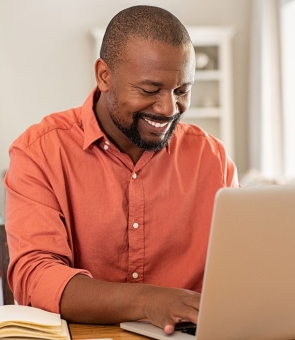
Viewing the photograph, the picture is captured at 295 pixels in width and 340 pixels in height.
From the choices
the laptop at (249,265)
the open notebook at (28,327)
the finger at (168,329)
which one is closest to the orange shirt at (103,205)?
the open notebook at (28,327)

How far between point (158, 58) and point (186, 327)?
61 cm

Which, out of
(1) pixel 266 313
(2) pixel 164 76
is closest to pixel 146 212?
(2) pixel 164 76

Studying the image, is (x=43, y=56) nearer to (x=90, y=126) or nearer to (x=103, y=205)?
(x=90, y=126)

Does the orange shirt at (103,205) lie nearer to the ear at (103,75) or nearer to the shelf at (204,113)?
the ear at (103,75)

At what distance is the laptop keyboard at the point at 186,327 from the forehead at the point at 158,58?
57 centimetres

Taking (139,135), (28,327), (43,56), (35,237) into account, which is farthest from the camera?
(43,56)

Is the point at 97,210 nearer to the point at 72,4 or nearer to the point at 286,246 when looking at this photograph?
the point at 286,246

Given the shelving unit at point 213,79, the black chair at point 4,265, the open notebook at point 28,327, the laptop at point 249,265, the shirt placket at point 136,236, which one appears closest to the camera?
the laptop at point 249,265

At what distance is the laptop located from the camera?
1038 millimetres

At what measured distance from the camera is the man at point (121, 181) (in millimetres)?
1524

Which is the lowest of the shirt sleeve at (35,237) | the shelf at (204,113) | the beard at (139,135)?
the shelf at (204,113)

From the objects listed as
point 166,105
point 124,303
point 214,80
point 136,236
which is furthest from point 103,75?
point 214,80

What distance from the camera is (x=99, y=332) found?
1322mm

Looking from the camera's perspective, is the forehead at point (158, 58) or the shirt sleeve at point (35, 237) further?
the forehead at point (158, 58)
